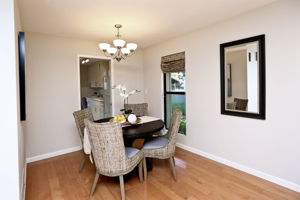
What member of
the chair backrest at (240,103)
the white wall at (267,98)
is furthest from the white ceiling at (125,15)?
the chair backrest at (240,103)

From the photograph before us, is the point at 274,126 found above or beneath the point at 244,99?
beneath

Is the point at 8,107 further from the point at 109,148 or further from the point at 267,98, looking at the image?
the point at 267,98

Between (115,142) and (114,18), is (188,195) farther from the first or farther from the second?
(114,18)

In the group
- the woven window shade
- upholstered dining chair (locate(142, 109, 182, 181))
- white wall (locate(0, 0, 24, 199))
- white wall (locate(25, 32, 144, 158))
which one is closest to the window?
the woven window shade

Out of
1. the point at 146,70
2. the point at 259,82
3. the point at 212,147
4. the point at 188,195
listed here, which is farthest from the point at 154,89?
the point at 188,195

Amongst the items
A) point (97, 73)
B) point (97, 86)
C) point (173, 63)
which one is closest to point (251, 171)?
point (173, 63)

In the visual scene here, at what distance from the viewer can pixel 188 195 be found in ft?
6.66

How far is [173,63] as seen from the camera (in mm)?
3633

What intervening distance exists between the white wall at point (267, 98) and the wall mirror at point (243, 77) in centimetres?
8

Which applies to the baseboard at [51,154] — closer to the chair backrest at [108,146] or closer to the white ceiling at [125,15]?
the chair backrest at [108,146]

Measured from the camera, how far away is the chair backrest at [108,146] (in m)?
1.77

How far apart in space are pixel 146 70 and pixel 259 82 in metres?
2.72

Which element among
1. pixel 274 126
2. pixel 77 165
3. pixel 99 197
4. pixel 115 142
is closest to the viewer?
pixel 115 142

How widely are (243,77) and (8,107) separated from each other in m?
2.85
